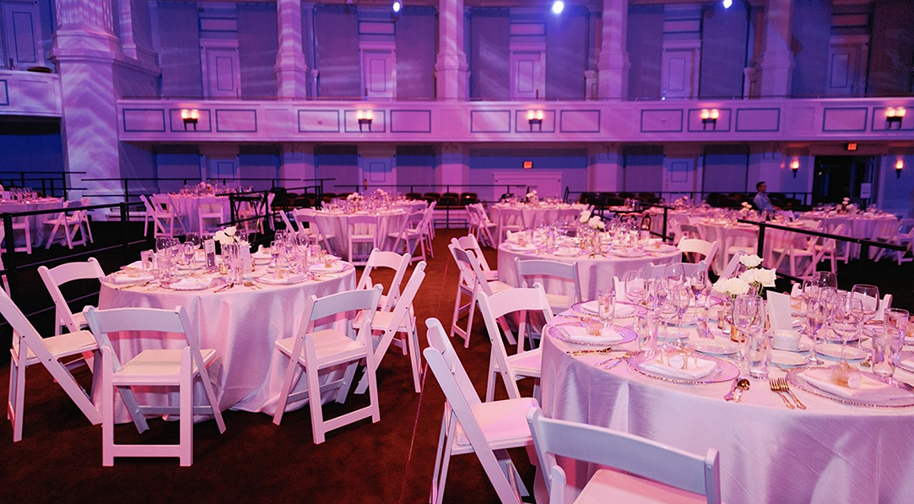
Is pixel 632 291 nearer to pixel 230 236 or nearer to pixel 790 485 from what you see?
pixel 790 485

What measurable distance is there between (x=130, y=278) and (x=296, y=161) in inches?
454

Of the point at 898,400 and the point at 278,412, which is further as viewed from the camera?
the point at 278,412

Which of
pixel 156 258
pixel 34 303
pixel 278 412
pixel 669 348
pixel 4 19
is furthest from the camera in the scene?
pixel 4 19

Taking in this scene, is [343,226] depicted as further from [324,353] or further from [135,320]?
[135,320]

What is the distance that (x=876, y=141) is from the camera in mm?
14188

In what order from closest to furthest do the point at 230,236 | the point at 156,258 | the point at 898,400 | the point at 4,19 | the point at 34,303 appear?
the point at 898,400, the point at 156,258, the point at 230,236, the point at 34,303, the point at 4,19

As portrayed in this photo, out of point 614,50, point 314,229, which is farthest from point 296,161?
point 614,50

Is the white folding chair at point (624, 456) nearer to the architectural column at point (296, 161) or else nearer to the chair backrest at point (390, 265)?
the chair backrest at point (390, 265)

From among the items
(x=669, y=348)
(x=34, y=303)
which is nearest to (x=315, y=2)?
(x=34, y=303)

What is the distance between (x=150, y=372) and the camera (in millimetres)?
2820

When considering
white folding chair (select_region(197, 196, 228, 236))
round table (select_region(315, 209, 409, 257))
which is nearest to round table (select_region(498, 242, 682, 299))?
round table (select_region(315, 209, 409, 257))

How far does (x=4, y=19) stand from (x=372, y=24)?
29.1 feet

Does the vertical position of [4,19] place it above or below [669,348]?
above

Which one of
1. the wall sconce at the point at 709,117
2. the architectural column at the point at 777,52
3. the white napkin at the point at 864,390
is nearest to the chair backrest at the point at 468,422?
the white napkin at the point at 864,390
